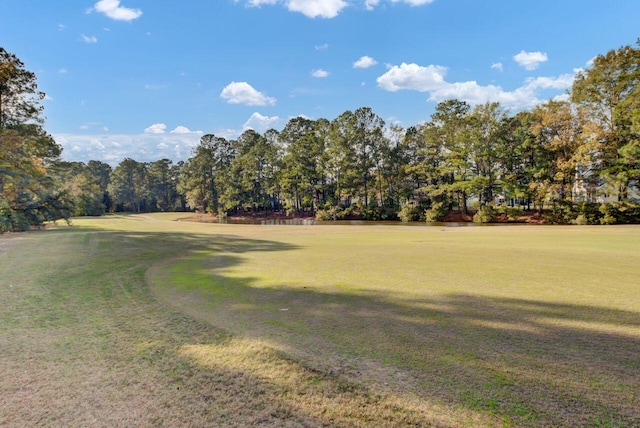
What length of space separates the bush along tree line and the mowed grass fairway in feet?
78.8

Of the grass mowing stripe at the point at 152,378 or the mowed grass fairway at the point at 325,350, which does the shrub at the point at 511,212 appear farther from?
the grass mowing stripe at the point at 152,378

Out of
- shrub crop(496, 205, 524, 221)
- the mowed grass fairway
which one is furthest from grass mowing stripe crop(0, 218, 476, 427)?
shrub crop(496, 205, 524, 221)

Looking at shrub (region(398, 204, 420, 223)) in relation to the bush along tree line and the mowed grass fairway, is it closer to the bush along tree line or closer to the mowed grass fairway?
the bush along tree line

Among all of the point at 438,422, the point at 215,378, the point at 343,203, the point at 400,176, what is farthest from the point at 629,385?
the point at 343,203

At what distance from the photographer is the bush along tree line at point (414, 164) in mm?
27000

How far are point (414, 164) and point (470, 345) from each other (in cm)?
5005

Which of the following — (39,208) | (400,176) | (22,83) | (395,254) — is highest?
(22,83)

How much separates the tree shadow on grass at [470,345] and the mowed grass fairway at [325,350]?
0.06 ft

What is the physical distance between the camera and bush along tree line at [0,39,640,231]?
88.6 ft

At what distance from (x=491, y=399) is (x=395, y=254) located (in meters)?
8.85

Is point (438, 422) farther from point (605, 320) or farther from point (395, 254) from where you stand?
point (395, 254)

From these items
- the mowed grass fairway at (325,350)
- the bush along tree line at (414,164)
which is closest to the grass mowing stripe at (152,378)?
the mowed grass fairway at (325,350)

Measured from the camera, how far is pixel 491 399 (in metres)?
2.77

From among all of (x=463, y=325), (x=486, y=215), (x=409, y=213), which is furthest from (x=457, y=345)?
(x=409, y=213)
